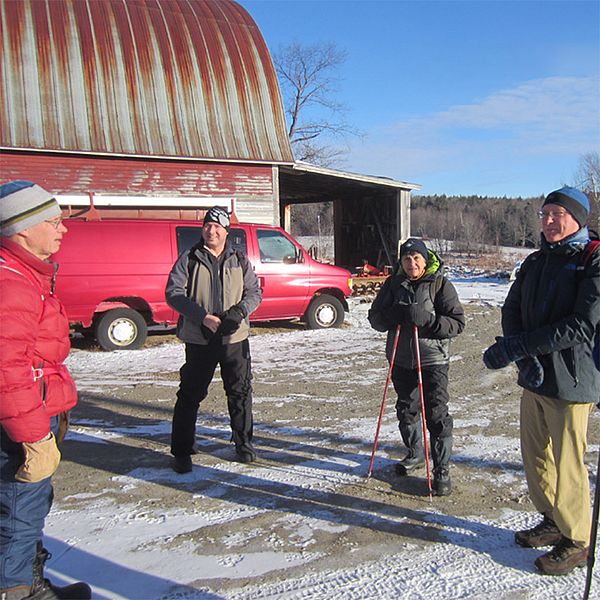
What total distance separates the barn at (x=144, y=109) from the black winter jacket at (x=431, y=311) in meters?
9.71

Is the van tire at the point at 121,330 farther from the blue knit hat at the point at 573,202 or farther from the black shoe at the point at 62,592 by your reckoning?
the blue knit hat at the point at 573,202

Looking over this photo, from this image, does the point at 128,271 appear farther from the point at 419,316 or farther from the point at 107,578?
the point at 107,578

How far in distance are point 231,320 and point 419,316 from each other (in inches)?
55.0

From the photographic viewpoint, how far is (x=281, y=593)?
2.83 m

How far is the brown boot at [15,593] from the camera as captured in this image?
8.14 ft

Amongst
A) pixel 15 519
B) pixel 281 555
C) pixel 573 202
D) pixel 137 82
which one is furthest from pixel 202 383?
pixel 137 82

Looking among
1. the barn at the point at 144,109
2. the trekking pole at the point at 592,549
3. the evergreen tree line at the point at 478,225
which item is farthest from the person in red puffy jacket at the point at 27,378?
the evergreen tree line at the point at 478,225

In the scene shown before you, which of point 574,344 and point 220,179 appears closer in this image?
point 574,344

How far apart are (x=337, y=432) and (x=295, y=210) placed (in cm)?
5539

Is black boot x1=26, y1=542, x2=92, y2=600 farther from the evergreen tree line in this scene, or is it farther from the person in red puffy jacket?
the evergreen tree line

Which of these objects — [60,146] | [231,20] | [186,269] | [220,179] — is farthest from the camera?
[231,20]

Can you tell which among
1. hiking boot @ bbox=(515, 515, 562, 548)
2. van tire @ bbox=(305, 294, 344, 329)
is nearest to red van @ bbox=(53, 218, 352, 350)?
van tire @ bbox=(305, 294, 344, 329)

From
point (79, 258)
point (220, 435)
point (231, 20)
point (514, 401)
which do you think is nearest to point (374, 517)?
point (220, 435)

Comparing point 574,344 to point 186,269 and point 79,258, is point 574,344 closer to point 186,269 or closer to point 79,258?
point 186,269
